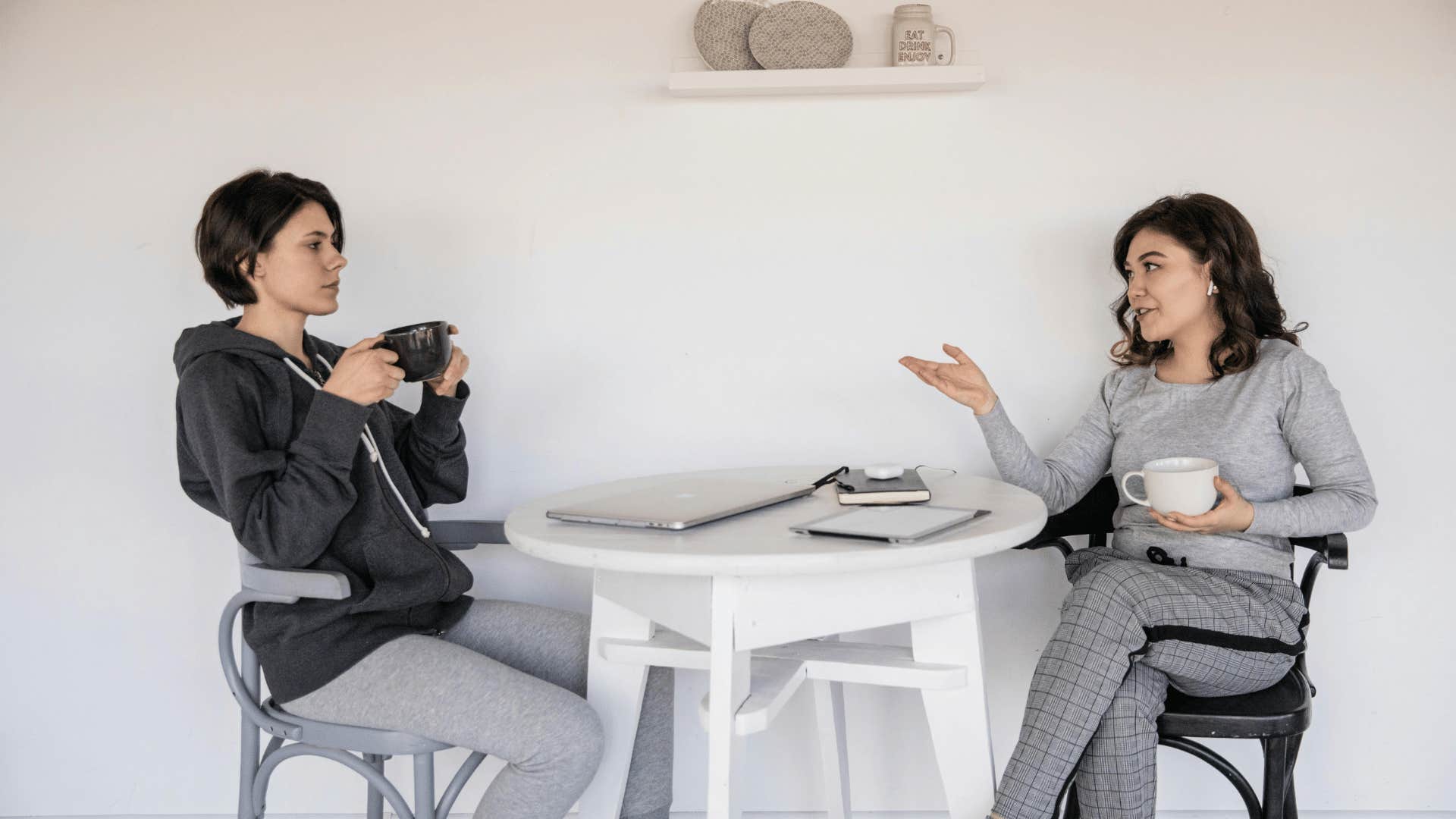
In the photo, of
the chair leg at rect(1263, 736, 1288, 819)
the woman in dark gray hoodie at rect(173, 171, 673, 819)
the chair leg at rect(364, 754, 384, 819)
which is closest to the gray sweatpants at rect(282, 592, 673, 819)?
the woman in dark gray hoodie at rect(173, 171, 673, 819)

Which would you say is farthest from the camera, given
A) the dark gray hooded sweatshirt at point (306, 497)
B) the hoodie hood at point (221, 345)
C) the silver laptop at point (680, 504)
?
the hoodie hood at point (221, 345)

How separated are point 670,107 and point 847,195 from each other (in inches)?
15.8

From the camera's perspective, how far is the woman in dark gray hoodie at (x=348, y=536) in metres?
1.54

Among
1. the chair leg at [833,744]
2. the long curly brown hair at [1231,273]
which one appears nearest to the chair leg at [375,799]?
the chair leg at [833,744]

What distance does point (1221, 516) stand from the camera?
63.1 inches

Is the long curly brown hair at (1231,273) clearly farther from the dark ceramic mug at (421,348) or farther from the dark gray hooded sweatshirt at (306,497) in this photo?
the dark gray hooded sweatshirt at (306,497)

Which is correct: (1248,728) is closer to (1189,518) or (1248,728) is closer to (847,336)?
(1189,518)

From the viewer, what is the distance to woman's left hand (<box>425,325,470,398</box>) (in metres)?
1.92

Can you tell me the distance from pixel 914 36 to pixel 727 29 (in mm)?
357

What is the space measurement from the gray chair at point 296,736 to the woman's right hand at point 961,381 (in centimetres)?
98

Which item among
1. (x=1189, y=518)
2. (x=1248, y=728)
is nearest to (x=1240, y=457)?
(x=1189, y=518)

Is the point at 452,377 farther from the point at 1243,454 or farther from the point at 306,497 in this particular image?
the point at 1243,454

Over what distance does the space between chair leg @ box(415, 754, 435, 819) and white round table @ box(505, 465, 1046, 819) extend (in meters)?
0.24

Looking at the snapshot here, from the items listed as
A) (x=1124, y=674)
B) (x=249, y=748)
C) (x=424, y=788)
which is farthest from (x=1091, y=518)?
(x=249, y=748)
